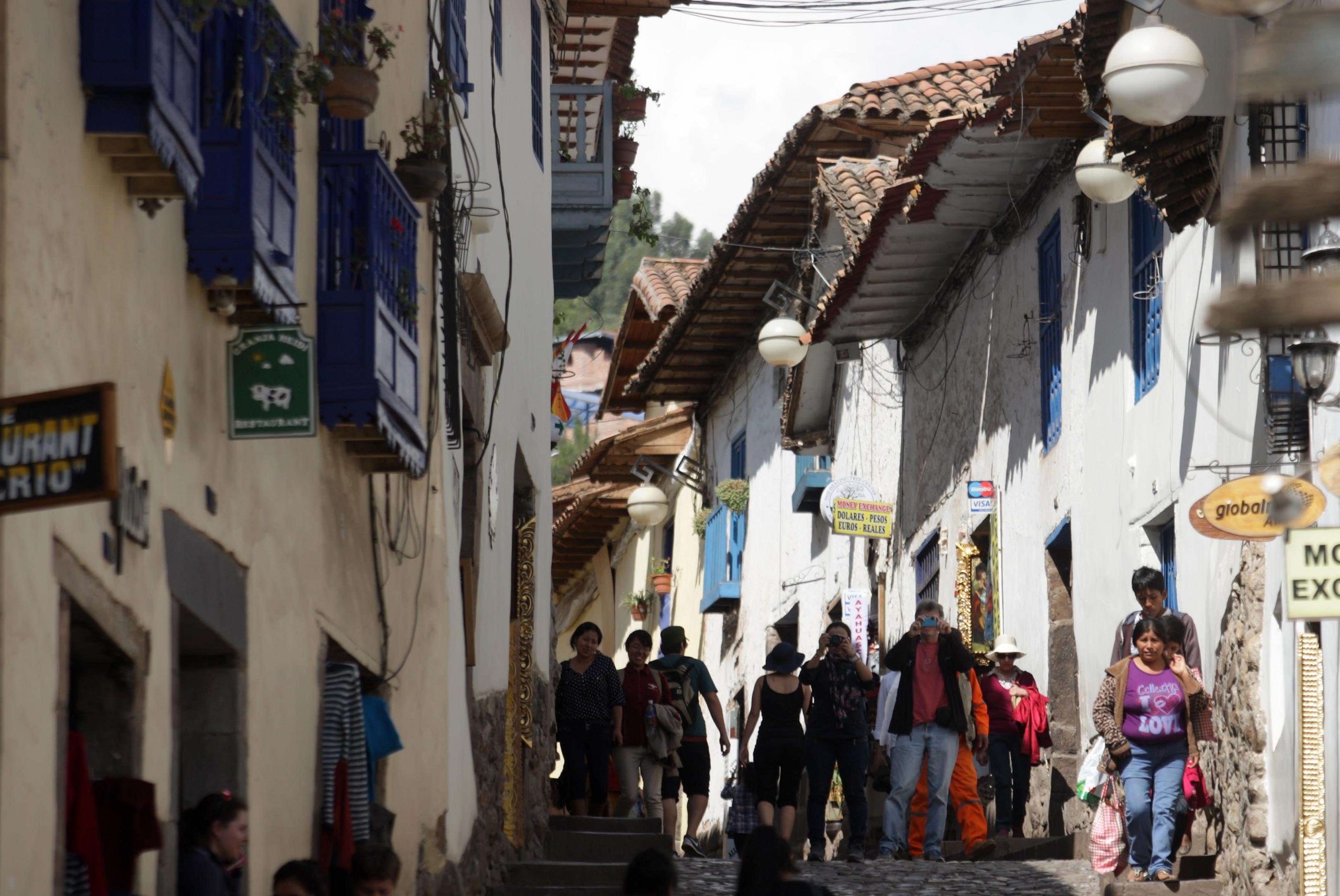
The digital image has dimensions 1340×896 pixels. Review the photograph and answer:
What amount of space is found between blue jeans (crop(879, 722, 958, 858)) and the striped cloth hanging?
557 cm

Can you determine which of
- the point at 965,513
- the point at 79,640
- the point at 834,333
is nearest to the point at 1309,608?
the point at 79,640

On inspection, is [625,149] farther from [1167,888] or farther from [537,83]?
[1167,888]

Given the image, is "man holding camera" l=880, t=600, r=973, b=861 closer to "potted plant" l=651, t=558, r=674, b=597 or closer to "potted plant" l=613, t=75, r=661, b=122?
"potted plant" l=613, t=75, r=661, b=122

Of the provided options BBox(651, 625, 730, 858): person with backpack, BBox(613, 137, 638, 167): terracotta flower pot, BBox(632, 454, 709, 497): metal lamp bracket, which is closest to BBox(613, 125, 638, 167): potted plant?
BBox(613, 137, 638, 167): terracotta flower pot

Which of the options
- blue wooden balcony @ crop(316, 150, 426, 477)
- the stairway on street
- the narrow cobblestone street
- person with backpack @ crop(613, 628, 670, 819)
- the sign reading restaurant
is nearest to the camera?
the sign reading restaurant

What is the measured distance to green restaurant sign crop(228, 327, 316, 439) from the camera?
7.78 metres

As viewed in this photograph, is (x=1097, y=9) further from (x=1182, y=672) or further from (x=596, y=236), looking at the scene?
(x=596, y=236)

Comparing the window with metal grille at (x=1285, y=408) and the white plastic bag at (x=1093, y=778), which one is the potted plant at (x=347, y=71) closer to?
the window with metal grille at (x=1285, y=408)

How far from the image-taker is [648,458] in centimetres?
3341

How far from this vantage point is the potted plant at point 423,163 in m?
10.6

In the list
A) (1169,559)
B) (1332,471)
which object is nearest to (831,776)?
(1169,559)

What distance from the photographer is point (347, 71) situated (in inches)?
352

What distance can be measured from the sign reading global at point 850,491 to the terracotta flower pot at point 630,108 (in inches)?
182

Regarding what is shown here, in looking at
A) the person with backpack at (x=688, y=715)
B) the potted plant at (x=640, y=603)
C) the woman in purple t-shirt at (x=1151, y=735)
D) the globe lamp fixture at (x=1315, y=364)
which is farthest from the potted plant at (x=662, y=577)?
the globe lamp fixture at (x=1315, y=364)
